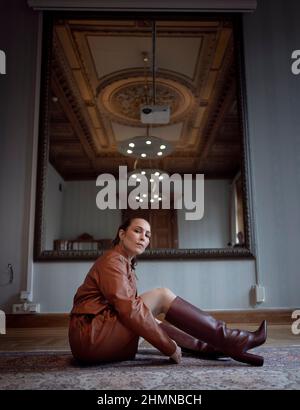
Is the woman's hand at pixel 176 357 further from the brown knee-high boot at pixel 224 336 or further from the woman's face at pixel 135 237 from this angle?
the woman's face at pixel 135 237

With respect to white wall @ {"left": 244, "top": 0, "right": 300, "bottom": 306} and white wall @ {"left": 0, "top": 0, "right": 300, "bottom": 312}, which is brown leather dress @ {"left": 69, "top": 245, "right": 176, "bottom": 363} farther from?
white wall @ {"left": 244, "top": 0, "right": 300, "bottom": 306}

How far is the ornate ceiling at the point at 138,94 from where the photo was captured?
10.8 ft

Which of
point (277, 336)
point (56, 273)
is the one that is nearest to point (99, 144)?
point (56, 273)

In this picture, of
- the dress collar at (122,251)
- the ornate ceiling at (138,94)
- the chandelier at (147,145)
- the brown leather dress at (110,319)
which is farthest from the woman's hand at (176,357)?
the chandelier at (147,145)


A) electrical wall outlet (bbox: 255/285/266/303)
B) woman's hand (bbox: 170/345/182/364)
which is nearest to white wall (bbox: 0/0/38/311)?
woman's hand (bbox: 170/345/182/364)

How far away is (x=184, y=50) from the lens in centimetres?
360

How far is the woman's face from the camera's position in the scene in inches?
61.9

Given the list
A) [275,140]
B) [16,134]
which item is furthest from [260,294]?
[16,134]

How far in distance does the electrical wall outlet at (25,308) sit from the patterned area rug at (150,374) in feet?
3.28

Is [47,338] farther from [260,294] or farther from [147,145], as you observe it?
[147,145]

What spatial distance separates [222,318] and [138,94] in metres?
2.68

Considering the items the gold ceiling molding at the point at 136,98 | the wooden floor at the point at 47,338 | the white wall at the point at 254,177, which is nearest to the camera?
the wooden floor at the point at 47,338

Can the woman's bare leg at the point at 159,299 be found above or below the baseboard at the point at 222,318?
above
